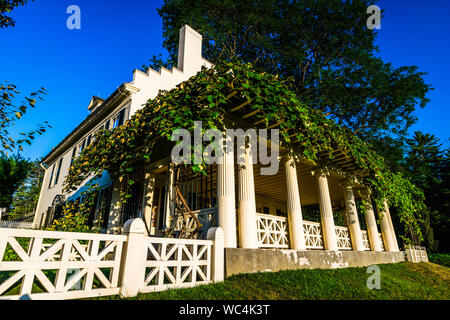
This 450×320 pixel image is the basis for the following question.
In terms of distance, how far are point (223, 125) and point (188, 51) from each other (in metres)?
10.6

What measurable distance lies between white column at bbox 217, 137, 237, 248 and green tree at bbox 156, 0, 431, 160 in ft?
46.2

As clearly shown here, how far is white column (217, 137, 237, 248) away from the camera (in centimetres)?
560

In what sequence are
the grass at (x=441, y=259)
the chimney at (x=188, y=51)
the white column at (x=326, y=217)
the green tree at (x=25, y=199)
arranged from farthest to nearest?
1. the green tree at (x=25, y=199)
2. the grass at (x=441, y=259)
3. the chimney at (x=188, y=51)
4. the white column at (x=326, y=217)

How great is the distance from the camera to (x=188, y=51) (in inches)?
595

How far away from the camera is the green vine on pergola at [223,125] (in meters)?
5.88

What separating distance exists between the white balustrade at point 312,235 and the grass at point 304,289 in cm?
137

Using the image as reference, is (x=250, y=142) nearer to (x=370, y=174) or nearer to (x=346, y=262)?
(x=346, y=262)

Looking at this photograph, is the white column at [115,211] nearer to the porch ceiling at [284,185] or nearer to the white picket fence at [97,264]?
the white picket fence at [97,264]

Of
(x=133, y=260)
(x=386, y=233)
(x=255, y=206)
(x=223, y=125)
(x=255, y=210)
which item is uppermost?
(x=223, y=125)

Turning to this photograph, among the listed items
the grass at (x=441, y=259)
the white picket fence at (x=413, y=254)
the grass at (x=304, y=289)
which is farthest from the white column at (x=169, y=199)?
the grass at (x=441, y=259)

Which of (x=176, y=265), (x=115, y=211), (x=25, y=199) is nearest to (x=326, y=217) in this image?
(x=176, y=265)

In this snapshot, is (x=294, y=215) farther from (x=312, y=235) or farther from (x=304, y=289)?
(x=304, y=289)

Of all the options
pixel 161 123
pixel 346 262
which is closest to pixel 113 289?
pixel 161 123

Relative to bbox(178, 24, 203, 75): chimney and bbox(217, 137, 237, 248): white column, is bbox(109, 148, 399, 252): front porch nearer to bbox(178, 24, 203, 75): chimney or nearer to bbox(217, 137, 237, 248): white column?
bbox(217, 137, 237, 248): white column
